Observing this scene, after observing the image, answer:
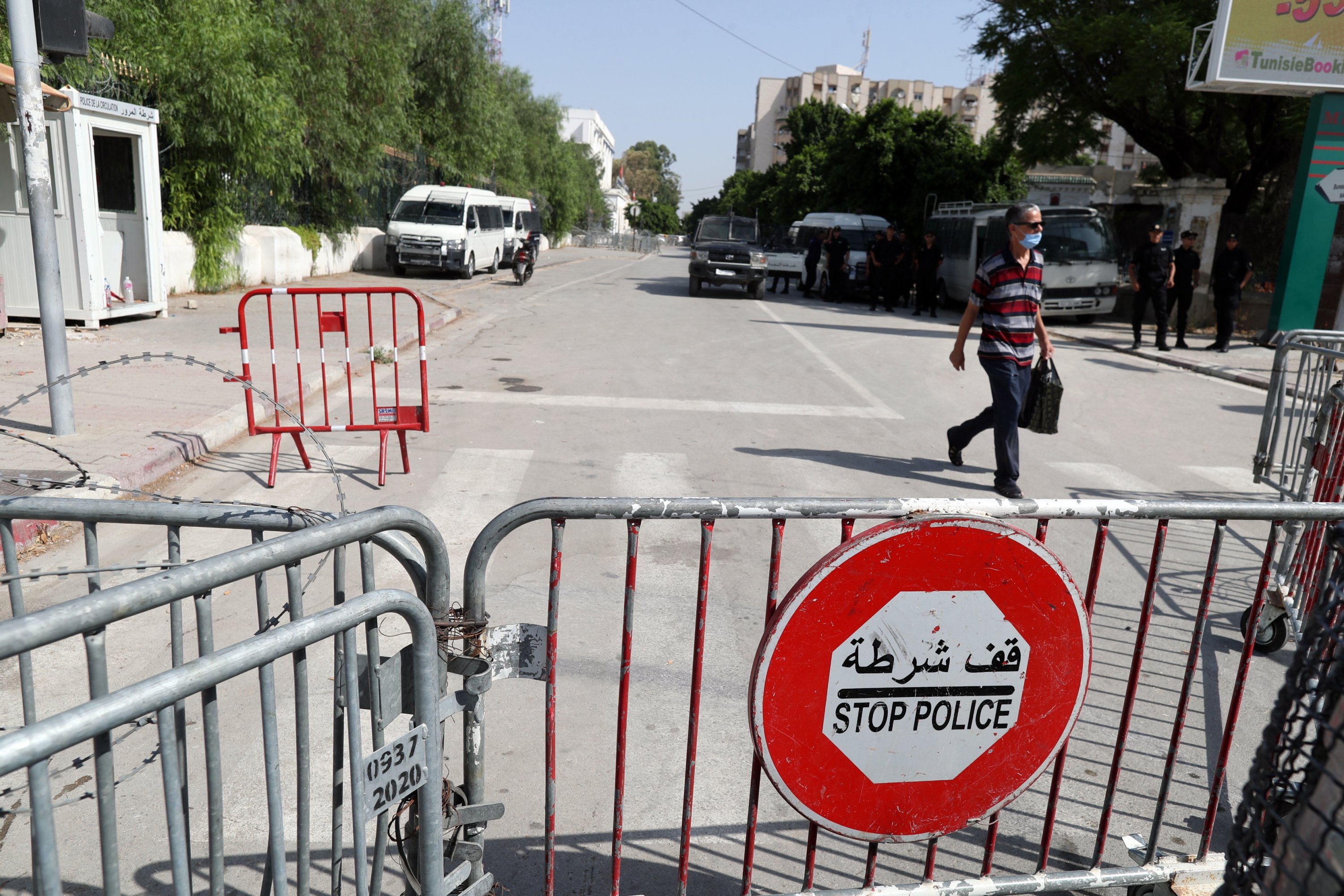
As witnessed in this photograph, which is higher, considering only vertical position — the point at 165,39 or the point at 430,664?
the point at 165,39

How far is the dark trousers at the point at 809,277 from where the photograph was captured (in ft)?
89.1

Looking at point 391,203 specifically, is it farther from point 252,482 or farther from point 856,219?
point 252,482

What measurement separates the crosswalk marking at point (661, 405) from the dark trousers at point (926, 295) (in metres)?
12.4

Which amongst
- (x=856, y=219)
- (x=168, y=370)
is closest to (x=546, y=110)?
(x=856, y=219)

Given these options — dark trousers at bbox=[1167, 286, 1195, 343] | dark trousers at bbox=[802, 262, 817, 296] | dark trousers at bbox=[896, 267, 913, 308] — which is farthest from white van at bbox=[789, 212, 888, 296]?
dark trousers at bbox=[1167, 286, 1195, 343]

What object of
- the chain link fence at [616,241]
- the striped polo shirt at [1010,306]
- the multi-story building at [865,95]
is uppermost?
the multi-story building at [865,95]

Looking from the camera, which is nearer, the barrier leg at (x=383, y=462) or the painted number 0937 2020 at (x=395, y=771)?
the painted number 0937 2020 at (x=395, y=771)

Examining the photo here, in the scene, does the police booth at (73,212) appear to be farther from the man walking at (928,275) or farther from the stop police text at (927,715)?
the man walking at (928,275)

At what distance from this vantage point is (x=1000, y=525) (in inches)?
97.0

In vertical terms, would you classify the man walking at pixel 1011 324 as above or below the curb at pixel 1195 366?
above

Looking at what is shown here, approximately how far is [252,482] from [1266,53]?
18.0 meters

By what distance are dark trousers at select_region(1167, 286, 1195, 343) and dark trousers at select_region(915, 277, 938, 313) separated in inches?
232

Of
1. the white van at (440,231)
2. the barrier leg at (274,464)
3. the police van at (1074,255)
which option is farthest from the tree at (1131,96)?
the barrier leg at (274,464)

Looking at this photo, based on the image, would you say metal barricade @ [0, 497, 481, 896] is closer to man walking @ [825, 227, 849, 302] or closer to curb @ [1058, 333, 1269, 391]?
curb @ [1058, 333, 1269, 391]
